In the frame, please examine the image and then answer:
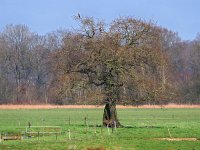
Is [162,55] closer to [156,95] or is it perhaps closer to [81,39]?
[156,95]

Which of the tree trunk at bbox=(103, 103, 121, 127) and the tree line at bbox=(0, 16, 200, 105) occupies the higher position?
the tree line at bbox=(0, 16, 200, 105)

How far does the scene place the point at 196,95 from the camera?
398 ft

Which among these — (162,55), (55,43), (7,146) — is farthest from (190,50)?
(7,146)

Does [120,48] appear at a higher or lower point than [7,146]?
higher

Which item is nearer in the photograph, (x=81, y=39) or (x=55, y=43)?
(x=81, y=39)

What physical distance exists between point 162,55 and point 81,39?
7.94 meters

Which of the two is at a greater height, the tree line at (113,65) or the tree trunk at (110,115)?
the tree line at (113,65)

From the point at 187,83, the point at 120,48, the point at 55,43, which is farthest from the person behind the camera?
the point at 55,43

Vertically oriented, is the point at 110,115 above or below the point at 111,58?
below

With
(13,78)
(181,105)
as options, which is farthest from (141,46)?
(13,78)

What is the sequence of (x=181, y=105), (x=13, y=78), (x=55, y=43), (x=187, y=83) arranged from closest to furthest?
(x=181, y=105)
(x=187, y=83)
(x=13, y=78)
(x=55, y=43)

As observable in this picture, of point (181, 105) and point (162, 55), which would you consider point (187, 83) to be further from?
point (162, 55)

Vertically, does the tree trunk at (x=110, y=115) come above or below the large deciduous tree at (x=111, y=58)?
below

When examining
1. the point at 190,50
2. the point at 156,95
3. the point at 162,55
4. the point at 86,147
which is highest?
the point at 190,50
